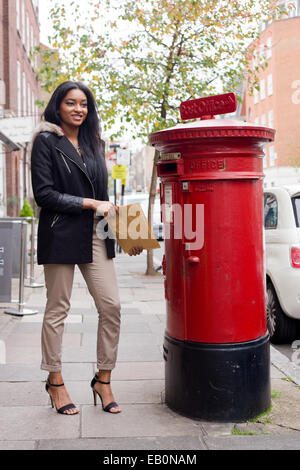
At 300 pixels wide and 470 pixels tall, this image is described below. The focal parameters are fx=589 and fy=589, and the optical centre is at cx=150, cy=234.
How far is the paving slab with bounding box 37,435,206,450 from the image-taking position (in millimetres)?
3199

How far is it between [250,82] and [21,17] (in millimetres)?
19076

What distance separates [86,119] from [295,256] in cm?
271

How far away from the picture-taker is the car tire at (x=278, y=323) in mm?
5941

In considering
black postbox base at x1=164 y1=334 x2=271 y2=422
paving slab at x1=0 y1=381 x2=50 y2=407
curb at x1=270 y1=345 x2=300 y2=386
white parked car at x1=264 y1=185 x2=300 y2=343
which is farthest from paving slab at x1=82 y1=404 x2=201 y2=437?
white parked car at x1=264 y1=185 x2=300 y2=343

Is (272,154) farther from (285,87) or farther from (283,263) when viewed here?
(283,263)

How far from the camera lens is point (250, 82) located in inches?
472

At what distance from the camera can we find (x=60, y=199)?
3.55 meters

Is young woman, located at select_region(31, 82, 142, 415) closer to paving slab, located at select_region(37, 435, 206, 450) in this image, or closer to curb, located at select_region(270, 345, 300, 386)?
paving slab, located at select_region(37, 435, 206, 450)

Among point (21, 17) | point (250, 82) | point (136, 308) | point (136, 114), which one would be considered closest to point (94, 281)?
point (136, 308)

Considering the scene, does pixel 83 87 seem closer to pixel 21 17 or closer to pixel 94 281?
pixel 94 281

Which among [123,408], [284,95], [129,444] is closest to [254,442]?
[129,444]

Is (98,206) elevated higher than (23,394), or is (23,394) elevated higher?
(98,206)

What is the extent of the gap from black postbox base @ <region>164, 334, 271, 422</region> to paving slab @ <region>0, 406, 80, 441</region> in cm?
71

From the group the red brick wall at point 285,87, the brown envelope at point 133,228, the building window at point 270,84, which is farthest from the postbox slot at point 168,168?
the building window at point 270,84
